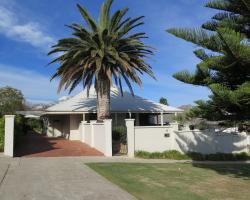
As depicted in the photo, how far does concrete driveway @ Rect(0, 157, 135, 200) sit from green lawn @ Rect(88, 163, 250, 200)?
487 mm

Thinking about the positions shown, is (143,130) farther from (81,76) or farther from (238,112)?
(238,112)

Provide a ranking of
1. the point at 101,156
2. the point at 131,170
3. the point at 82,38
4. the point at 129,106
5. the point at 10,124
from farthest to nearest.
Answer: the point at 129,106 < the point at 82,38 < the point at 101,156 < the point at 10,124 < the point at 131,170

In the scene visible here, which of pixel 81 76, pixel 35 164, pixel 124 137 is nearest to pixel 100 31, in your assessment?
pixel 81 76

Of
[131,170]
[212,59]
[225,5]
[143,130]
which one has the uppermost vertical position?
[225,5]

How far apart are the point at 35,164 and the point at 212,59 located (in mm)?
8047

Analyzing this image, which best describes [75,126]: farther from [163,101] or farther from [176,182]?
[163,101]

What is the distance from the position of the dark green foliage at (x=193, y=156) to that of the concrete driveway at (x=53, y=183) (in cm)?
485

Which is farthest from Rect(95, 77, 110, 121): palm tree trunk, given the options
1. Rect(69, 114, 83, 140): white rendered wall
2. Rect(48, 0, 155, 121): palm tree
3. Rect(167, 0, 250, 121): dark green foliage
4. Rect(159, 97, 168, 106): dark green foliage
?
Rect(159, 97, 168, 106): dark green foliage

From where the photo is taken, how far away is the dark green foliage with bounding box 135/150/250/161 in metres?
19.1

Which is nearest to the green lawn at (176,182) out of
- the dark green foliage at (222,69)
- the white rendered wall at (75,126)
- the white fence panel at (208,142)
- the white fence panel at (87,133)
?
the dark green foliage at (222,69)

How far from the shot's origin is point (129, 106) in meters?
30.8

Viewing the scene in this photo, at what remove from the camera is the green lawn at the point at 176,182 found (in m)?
9.18

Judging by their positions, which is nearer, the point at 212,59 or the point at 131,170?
the point at 212,59

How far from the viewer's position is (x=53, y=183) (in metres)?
10.5
